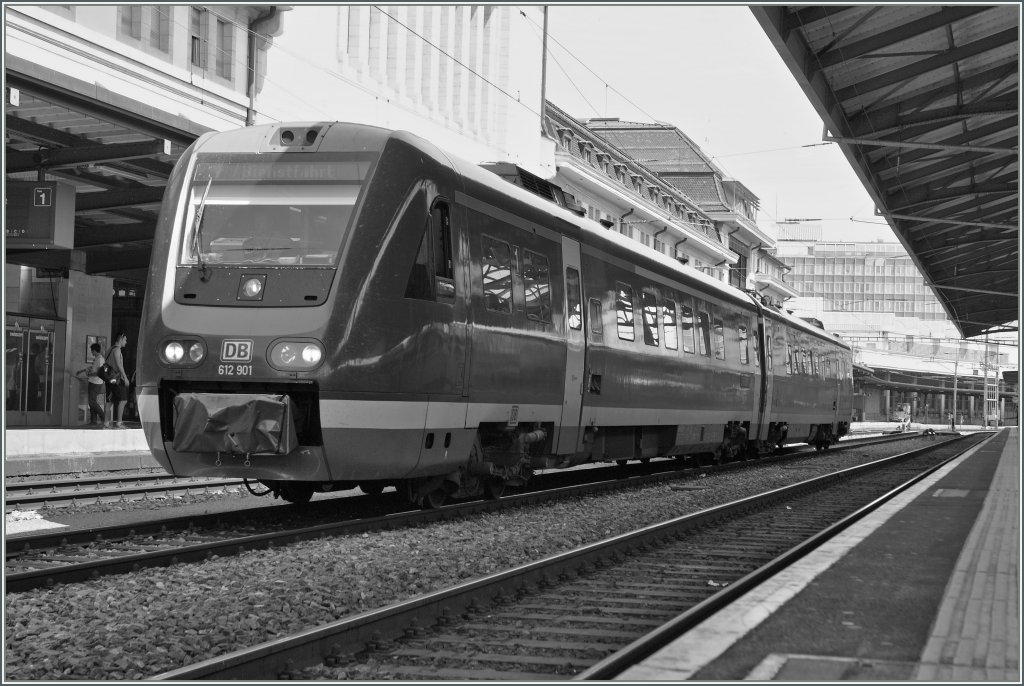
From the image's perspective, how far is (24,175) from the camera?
71.9 ft

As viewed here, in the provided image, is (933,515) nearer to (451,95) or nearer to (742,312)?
(742,312)

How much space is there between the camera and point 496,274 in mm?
11562

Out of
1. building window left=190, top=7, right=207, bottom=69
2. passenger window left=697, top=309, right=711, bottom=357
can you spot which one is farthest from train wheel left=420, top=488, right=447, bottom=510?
building window left=190, top=7, right=207, bottom=69

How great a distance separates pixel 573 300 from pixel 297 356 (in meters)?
4.98

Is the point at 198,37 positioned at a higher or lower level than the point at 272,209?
higher

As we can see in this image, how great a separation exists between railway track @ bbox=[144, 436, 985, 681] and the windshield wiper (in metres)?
3.72

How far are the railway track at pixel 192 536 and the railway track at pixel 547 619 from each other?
2.25 metres

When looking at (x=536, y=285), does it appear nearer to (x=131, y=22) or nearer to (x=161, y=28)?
(x=131, y=22)

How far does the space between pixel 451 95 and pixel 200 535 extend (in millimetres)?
34115

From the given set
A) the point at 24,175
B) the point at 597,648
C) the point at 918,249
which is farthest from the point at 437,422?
the point at 918,249

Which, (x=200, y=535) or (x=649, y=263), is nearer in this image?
(x=200, y=535)

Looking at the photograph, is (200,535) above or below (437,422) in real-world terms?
below

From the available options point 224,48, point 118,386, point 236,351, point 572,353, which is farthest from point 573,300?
point 224,48

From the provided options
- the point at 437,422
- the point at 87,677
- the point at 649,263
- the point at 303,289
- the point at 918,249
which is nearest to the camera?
the point at 87,677
